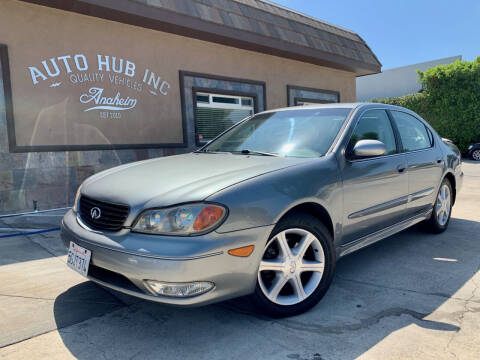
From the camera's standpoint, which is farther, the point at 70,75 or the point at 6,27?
the point at 70,75

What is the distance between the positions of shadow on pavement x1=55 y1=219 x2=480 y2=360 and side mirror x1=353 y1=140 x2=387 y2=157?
109 cm

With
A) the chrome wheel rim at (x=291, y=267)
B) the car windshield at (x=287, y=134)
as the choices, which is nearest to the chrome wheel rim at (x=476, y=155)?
the car windshield at (x=287, y=134)

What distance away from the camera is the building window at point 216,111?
8359 millimetres

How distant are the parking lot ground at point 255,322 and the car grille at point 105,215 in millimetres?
655

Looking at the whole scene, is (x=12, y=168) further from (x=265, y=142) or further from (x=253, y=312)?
(x=253, y=312)

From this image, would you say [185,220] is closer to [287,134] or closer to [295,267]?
[295,267]

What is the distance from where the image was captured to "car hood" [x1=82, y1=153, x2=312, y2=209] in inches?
90.7

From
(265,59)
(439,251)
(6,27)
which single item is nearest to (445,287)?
(439,251)

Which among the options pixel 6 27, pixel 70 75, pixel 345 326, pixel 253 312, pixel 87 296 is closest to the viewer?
pixel 345 326

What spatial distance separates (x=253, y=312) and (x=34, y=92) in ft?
17.8

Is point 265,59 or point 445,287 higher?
point 265,59

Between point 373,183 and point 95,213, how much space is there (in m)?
2.24

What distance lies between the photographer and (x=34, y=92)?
614 cm

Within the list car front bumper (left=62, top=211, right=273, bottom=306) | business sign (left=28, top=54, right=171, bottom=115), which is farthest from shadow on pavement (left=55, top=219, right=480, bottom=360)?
business sign (left=28, top=54, right=171, bottom=115)
